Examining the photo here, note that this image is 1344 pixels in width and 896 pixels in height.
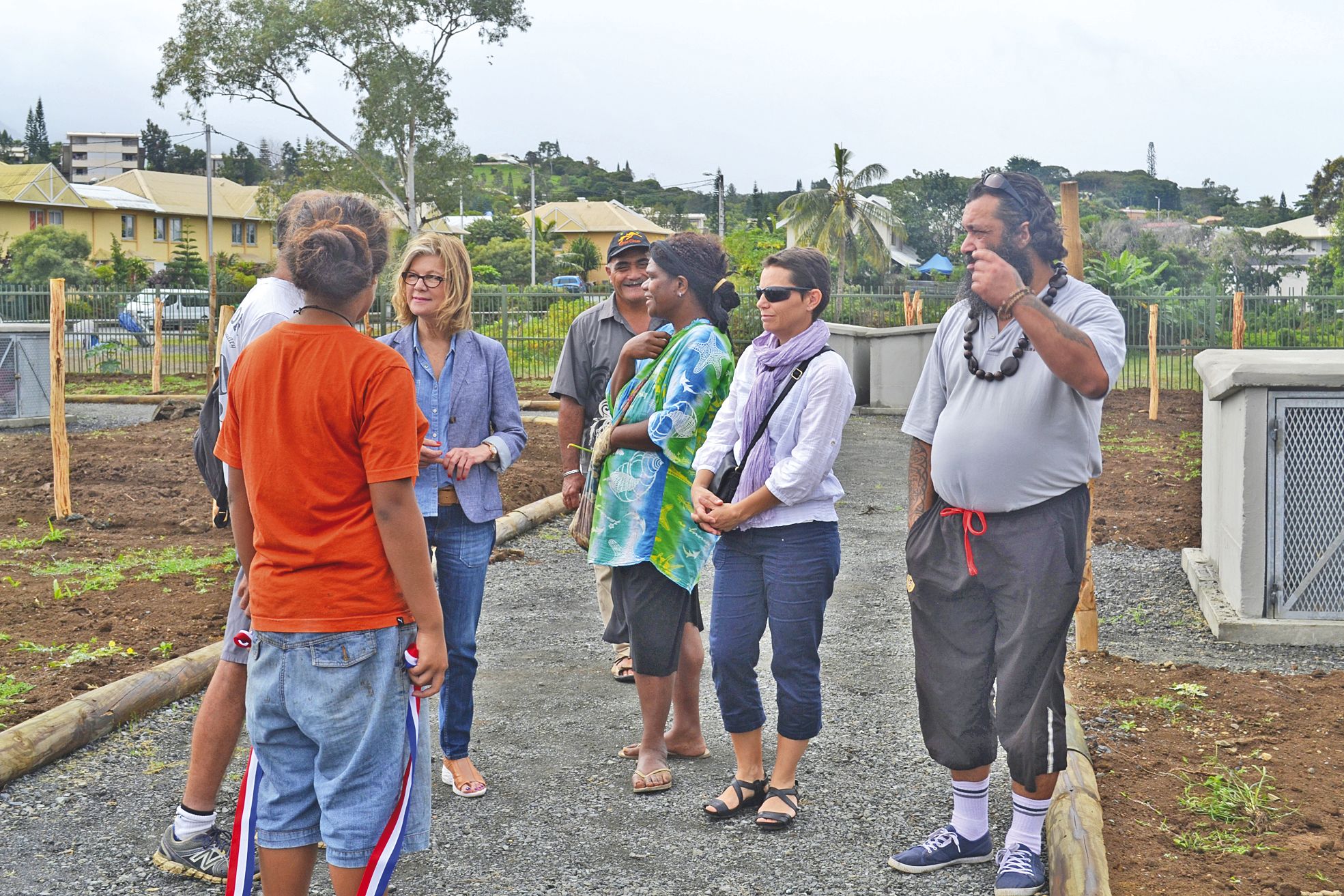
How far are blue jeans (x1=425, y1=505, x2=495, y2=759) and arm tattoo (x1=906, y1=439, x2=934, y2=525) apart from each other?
4.76ft

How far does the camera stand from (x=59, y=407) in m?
9.95

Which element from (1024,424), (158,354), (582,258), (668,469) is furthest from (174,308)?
(582,258)

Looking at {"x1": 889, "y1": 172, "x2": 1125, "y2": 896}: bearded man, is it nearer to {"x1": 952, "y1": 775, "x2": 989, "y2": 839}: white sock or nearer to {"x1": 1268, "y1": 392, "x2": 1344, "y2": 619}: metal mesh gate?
{"x1": 952, "y1": 775, "x2": 989, "y2": 839}: white sock

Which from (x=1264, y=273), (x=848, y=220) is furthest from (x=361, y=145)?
(x=1264, y=273)

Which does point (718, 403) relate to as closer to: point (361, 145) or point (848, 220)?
point (361, 145)

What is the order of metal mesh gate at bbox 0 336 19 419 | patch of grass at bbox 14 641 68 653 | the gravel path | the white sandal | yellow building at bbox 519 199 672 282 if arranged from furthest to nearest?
yellow building at bbox 519 199 672 282
metal mesh gate at bbox 0 336 19 419
patch of grass at bbox 14 641 68 653
the white sandal
the gravel path

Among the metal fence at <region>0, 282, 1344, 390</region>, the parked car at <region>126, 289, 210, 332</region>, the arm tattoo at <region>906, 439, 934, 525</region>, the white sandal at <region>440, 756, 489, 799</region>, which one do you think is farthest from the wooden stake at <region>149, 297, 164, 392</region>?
the arm tattoo at <region>906, 439, 934, 525</region>

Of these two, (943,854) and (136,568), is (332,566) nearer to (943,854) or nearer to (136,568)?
(943,854)

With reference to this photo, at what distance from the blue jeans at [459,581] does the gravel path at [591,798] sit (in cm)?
47

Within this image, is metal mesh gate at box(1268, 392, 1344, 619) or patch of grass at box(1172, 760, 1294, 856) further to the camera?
metal mesh gate at box(1268, 392, 1344, 619)

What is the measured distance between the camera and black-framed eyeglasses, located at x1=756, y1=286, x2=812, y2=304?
4164 millimetres

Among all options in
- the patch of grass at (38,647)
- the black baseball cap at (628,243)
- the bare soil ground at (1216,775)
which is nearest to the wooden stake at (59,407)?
the patch of grass at (38,647)

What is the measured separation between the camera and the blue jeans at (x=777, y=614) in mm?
4098

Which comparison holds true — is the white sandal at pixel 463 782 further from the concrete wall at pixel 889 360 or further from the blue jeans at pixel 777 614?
the concrete wall at pixel 889 360
